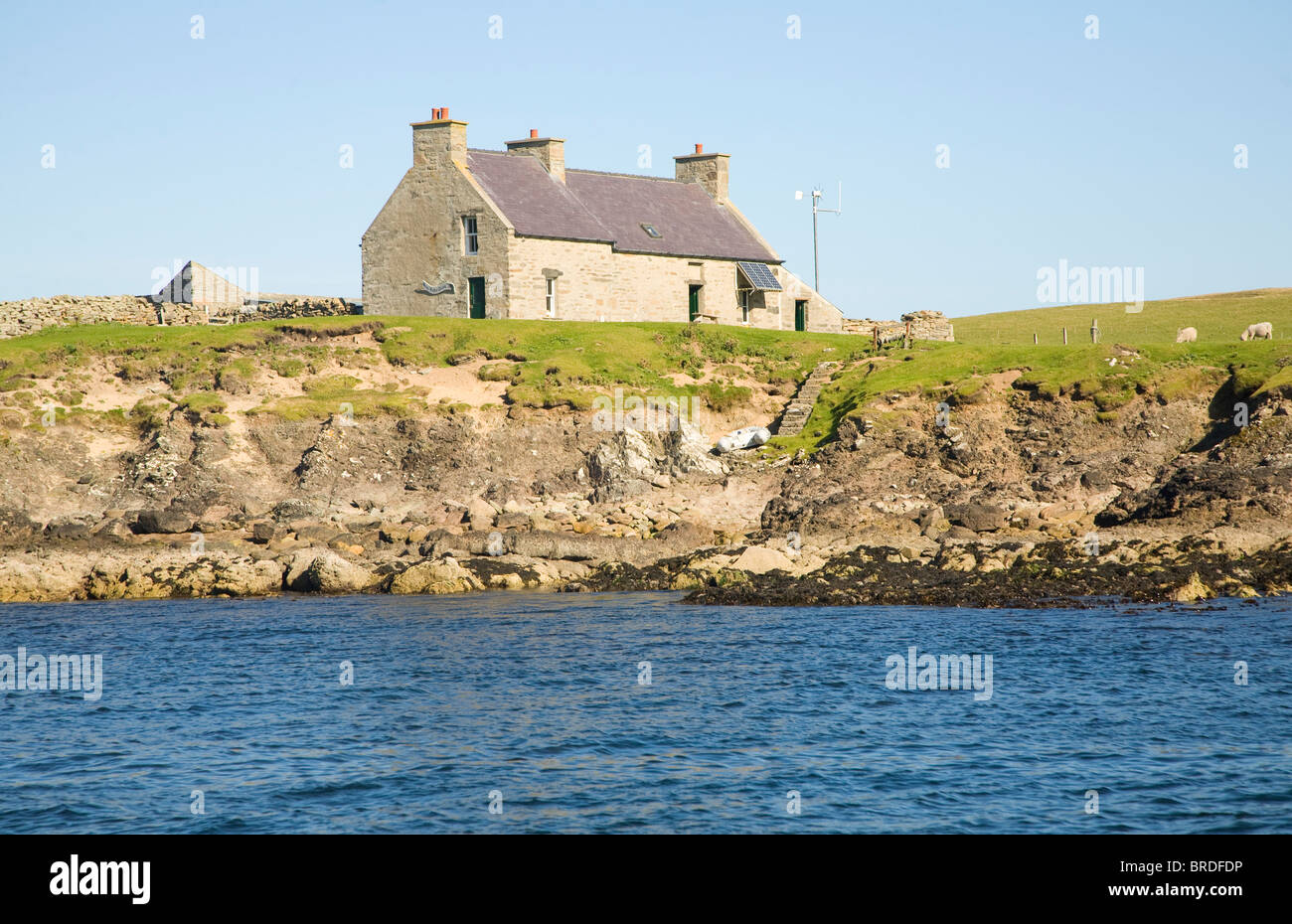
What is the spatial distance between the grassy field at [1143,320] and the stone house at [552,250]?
1557 cm

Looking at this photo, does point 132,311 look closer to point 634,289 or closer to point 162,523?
point 162,523

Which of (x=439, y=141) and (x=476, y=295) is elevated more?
(x=439, y=141)

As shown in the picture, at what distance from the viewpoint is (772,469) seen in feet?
162

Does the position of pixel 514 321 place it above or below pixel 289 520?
above

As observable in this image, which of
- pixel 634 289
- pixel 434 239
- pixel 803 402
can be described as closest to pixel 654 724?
pixel 803 402

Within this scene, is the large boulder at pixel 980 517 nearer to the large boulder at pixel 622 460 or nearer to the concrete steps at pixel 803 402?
the concrete steps at pixel 803 402

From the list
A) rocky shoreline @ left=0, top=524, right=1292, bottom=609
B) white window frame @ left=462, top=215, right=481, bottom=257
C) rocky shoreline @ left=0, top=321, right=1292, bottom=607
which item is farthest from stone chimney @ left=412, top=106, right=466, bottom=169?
rocky shoreline @ left=0, top=524, right=1292, bottom=609

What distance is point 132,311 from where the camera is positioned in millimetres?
62250

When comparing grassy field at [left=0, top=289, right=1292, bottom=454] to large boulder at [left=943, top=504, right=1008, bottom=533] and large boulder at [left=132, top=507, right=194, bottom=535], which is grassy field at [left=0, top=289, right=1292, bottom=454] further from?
large boulder at [left=943, top=504, right=1008, bottom=533]

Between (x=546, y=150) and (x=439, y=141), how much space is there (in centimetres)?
647

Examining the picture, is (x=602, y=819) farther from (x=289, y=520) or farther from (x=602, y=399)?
(x=602, y=399)
